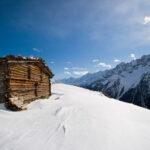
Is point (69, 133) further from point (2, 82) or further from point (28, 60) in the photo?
point (28, 60)

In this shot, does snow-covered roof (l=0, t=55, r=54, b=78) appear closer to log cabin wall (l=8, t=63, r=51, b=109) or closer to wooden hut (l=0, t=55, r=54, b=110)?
wooden hut (l=0, t=55, r=54, b=110)

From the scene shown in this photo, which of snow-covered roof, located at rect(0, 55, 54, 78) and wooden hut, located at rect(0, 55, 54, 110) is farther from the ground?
snow-covered roof, located at rect(0, 55, 54, 78)

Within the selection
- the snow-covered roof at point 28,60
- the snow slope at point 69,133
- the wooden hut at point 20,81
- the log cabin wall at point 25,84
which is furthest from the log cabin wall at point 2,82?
the snow slope at point 69,133

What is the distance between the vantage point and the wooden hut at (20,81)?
7727 millimetres

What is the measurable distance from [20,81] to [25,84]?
0.73 metres

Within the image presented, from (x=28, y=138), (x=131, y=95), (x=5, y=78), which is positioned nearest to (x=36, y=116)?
(x=28, y=138)

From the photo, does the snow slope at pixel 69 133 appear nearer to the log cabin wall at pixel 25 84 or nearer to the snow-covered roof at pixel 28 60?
the log cabin wall at pixel 25 84

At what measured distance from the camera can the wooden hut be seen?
7.73 meters

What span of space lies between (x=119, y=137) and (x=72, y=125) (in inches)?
90.2

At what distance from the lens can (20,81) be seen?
8.98 m

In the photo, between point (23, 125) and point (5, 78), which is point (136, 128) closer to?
point (23, 125)

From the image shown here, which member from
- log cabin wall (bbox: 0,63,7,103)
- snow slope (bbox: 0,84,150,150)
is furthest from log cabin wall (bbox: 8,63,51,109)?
snow slope (bbox: 0,84,150,150)

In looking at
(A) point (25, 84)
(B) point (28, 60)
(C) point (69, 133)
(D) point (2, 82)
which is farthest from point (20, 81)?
(C) point (69, 133)

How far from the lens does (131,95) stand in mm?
120812
